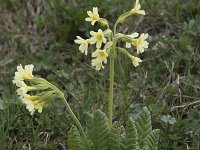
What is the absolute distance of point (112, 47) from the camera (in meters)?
2.06

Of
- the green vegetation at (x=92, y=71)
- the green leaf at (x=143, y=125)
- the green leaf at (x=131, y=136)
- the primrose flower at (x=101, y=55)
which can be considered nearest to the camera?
the primrose flower at (x=101, y=55)

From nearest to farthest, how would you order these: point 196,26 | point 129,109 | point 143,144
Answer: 1. point 143,144
2. point 129,109
3. point 196,26

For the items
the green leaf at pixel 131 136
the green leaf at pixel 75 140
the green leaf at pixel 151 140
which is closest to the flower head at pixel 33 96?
the green leaf at pixel 75 140

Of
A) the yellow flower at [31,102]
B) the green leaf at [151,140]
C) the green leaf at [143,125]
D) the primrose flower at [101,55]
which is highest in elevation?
the primrose flower at [101,55]

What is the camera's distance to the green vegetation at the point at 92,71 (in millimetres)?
2727

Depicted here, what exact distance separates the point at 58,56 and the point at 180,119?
111 cm

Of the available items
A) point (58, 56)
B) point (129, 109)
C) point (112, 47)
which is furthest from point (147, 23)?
point (112, 47)

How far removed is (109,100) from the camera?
2.17 meters

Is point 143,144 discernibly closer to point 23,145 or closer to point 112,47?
point 112,47

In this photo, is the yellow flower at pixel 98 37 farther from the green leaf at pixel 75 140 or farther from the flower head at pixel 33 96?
the green leaf at pixel 75 140

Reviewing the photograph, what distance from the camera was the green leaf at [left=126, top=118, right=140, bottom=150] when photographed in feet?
6.99

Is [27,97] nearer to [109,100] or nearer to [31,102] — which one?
[31,102]

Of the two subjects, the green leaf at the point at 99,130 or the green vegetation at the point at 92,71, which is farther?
the green vegetation at the point at 92,71

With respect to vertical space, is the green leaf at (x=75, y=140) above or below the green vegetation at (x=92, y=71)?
below
